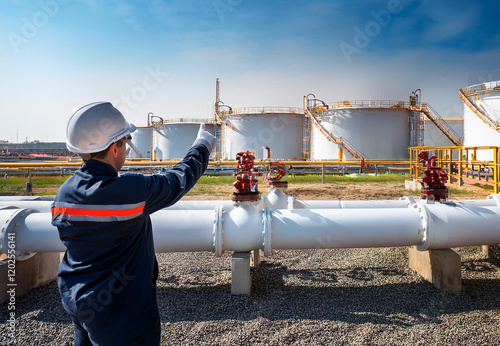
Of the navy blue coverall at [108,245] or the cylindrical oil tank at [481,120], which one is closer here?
the navy blue coverall at [108,245]

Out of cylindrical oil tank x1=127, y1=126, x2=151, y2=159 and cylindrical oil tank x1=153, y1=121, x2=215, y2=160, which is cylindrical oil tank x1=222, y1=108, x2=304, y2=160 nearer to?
cylindrical oil tank x1=153, y1=121, x2=215, y2=160

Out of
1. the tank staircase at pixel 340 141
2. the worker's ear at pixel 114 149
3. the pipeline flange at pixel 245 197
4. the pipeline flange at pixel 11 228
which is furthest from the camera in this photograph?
the tank staircase at pixel 340 141

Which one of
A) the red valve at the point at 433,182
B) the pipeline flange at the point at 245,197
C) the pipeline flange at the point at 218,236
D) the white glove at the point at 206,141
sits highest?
the white glove at the point at 206,141

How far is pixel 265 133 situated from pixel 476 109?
11247 millimetres

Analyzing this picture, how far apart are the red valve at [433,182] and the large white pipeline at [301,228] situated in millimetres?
224

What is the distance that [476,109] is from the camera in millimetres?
17641

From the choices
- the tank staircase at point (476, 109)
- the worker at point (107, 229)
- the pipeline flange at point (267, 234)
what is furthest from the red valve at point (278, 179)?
the tank staircase at point (476, 109)

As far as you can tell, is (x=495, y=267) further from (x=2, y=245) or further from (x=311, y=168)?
(x=311, y=168)

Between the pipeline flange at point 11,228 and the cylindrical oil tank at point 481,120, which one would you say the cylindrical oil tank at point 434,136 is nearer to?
the cylindrical oil tank at point 481,120

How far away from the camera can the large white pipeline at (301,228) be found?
3.04 m

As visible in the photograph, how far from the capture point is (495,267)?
374 cm

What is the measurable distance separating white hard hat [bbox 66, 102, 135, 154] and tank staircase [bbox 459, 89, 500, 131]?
1963cm

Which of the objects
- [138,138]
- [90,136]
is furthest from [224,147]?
[90,136]

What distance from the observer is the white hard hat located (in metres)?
1.34
